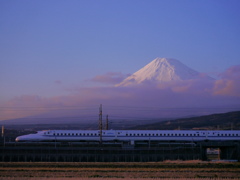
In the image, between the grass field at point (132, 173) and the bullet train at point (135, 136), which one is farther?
the bullet train at point (135, 136)

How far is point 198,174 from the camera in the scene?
34.7 m

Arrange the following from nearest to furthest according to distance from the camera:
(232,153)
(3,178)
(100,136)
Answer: (3,178), (232,153), (100,136)

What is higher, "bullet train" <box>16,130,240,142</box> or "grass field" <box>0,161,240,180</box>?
"bullet train" <box>16,130,240,142</box>

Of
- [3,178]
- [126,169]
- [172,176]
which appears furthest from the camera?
[126,169]

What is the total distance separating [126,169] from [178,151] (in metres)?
13.9

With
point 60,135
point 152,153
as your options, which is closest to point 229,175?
point 152,153

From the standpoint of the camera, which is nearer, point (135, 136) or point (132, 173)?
point (132, 173)

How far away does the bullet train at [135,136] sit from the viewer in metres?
64.4

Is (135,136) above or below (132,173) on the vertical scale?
above

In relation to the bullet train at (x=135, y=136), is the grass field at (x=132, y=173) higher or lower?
lower

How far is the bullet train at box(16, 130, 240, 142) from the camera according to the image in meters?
64.4

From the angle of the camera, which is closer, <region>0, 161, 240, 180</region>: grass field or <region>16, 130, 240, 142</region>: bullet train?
<region>0, 161, 240, 180</region>: grass field

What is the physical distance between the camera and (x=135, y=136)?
212 ft

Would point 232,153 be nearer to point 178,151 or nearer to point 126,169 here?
point 178,151
